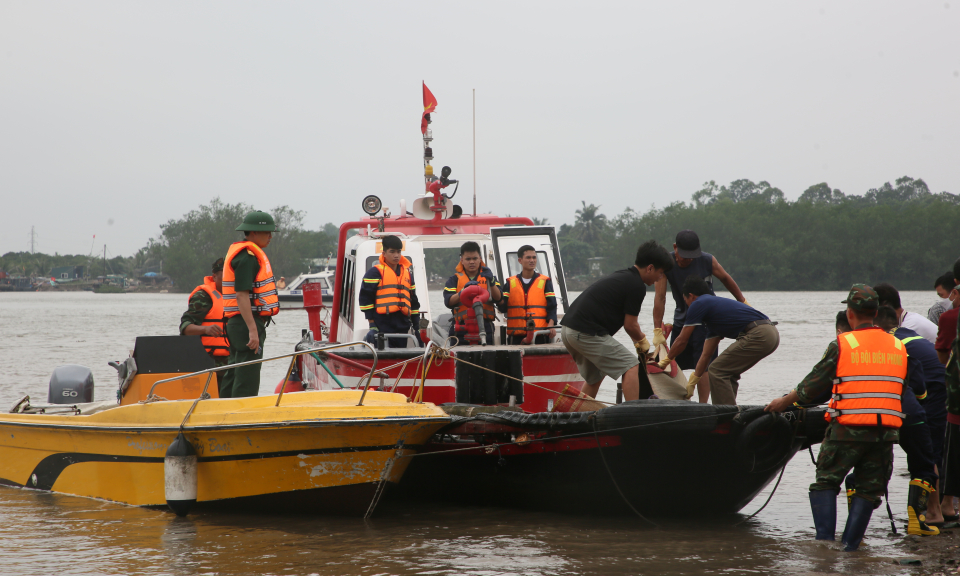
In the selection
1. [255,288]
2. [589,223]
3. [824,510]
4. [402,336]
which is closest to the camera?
[824,510]

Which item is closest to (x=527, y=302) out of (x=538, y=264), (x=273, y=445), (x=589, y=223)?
(x=538, y=264)

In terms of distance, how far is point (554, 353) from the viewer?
6.99 m

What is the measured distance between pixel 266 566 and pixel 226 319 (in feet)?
7.22

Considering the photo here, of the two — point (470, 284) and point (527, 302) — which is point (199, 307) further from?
point (527, 302)

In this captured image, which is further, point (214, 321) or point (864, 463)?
point (214, 321)

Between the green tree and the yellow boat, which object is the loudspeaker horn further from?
the green tree

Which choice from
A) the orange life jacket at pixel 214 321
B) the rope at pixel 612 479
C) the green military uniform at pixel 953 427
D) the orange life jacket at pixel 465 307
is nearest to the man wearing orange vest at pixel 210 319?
the orange life jacket at pixel 214 321

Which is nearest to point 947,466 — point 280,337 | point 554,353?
point 554,353

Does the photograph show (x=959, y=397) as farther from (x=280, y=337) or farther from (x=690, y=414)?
(x=280, y=337)

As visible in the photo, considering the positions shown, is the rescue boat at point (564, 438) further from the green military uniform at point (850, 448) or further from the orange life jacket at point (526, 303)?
the green military uniform at point (850, 448)

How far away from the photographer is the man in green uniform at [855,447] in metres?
4.52

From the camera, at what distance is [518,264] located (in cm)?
828

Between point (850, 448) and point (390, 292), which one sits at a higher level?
point (390, 292)

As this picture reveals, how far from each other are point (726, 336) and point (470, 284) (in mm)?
2507
